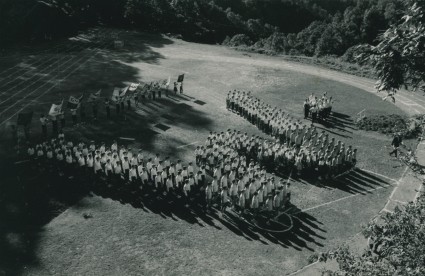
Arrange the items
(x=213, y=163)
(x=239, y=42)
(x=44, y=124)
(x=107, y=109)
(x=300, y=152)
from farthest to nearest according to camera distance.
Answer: (x=239, y=42) < (x=107, y=109) < (x=44, y=124) < (x=300, y=152) < (x=213, y=163)

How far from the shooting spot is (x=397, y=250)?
881 centimetres

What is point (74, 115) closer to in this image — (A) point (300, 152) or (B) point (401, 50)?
(A) point (300, 152)

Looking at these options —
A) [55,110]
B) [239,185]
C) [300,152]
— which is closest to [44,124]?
[55,110]

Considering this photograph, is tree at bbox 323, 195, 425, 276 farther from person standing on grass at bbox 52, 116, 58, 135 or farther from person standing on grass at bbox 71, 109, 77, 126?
person standing on grass at bbox 71, 109, 77, 126

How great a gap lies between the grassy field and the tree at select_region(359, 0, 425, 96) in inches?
100

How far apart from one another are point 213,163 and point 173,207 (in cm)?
431

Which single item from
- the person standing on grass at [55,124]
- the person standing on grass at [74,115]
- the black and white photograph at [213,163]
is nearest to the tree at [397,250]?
the black and white photograph at [213,163]

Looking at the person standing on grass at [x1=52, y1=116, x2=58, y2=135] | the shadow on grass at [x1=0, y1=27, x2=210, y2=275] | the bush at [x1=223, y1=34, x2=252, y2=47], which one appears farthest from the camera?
the bush at [x1=223, y1=34, x2=252, y2=47]

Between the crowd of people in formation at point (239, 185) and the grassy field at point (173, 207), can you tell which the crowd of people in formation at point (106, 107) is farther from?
the crowd of people in formation at point (239, 185)

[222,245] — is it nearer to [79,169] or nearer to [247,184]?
[247,184]

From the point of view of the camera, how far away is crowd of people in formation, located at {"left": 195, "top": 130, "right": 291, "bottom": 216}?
67.4 feet

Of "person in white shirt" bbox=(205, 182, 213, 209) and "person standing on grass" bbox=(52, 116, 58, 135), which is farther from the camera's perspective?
"person standing on grass" bbox=(52, 116, 58, 135)

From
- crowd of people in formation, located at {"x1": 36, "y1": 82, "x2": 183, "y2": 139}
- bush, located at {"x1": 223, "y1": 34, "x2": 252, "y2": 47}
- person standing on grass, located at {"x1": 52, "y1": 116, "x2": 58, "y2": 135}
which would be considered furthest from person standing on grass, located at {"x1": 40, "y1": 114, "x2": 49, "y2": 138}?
bush, located at {"x1": 223, "y1": 34, "x2": 252, "y2": 47}

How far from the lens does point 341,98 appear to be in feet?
124
